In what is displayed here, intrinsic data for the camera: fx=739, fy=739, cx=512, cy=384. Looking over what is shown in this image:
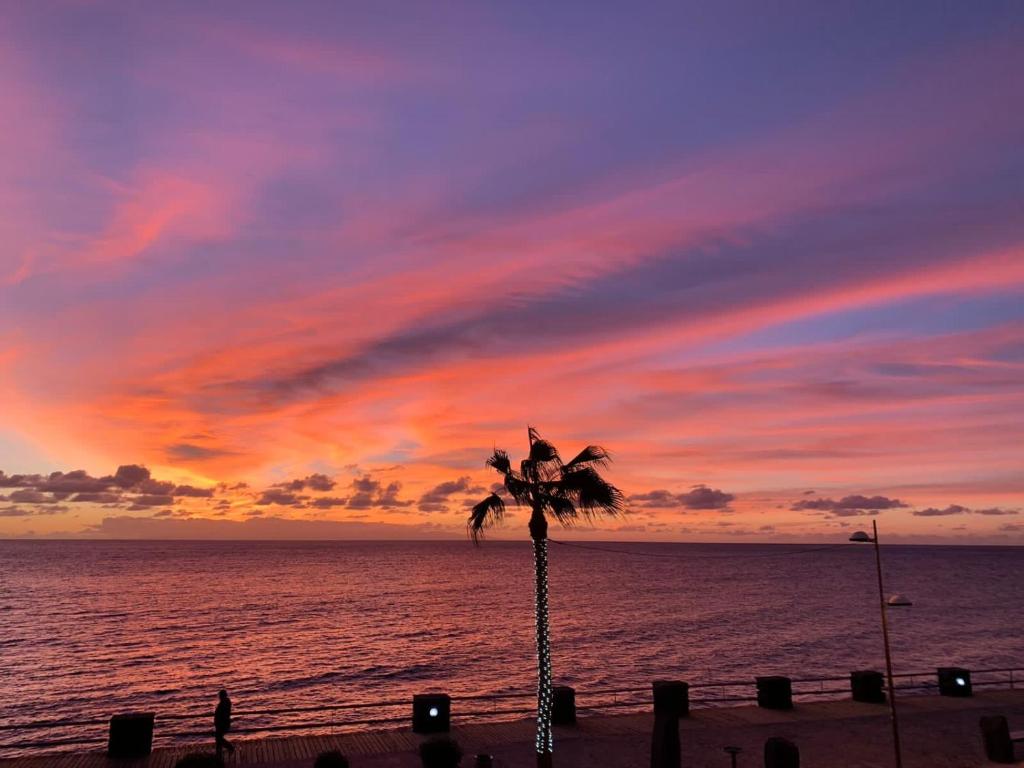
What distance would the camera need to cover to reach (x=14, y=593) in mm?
148375

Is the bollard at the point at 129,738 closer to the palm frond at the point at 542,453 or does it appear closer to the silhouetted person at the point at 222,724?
the silhouetted person at the point at 222,724

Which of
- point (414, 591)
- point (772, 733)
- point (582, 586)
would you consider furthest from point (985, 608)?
point (772, 733)

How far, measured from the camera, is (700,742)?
25.4 metres

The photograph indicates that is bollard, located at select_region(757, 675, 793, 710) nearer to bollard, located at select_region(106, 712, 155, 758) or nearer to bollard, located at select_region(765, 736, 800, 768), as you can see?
bollard, located at select_region(765, 736, 800, 768)

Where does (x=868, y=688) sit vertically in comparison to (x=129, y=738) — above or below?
below

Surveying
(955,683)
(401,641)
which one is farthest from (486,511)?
(401,641)

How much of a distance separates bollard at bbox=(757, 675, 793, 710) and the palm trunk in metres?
13.4

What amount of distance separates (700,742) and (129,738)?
1844 centimetres

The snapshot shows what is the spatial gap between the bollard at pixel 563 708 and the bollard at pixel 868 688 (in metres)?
12.9

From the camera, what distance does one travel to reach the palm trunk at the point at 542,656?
19250 mm

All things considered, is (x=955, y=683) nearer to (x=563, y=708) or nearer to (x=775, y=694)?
(x=775, y=694)

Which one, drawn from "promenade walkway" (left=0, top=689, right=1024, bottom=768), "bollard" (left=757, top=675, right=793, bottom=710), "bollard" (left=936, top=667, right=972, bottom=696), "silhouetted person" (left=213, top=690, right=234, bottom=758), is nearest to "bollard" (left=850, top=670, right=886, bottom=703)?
"promenade walkway" (left=0, top=689, right=1024, bottom=768)

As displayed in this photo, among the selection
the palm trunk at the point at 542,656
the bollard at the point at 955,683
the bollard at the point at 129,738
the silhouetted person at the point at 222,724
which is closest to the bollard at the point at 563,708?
the palm trunk at the point at 542,656

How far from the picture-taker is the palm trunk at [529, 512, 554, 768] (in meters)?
19.2
